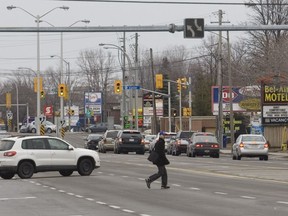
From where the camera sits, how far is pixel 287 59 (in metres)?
60.7

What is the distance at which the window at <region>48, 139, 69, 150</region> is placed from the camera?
28.4m

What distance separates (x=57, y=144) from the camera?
2848 cm

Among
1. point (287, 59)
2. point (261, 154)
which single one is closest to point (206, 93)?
point (287, 59)

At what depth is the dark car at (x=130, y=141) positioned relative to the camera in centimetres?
5625

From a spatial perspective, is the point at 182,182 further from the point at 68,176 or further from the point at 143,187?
the point at 68,176

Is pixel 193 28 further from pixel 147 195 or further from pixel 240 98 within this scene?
pixel 240 98

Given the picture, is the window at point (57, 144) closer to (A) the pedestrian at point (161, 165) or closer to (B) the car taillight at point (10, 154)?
(B) the car taillight at point (10, 154)

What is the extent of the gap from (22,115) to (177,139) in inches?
3933

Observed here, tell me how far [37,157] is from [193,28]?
26.3ft

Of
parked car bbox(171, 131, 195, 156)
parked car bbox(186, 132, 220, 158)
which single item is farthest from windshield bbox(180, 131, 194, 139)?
parked car bbox(186, 132, 220, 158)

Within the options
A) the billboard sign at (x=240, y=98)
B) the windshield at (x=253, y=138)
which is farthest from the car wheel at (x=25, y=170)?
the billboard sign at (x=240, y=98)

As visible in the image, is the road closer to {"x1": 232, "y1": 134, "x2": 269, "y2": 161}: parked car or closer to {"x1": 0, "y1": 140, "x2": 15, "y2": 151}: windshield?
{"x1": 0, "y1": 140, "x2": 15, "y2": 151}: windshield

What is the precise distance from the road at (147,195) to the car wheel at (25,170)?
0.52 m

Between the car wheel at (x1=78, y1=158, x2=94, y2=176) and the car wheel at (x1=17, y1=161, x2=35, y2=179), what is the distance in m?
1.99
